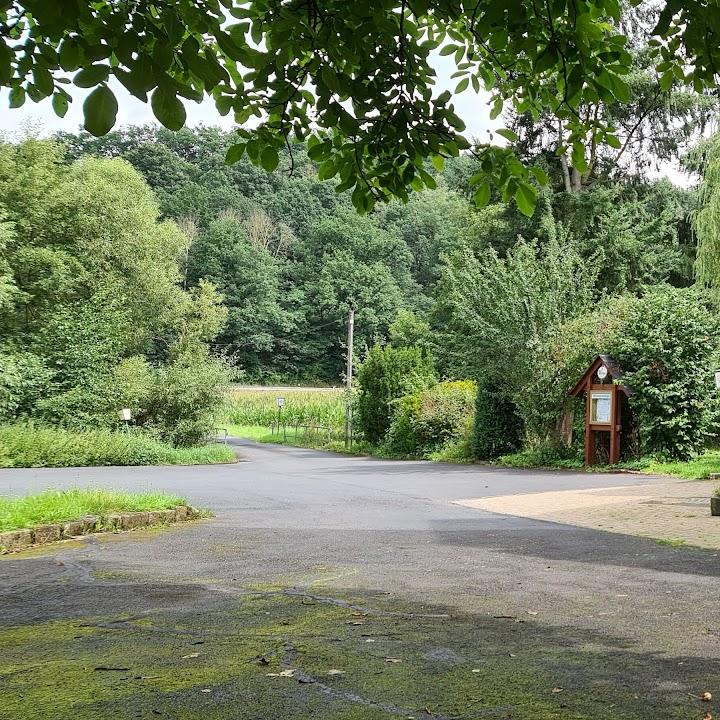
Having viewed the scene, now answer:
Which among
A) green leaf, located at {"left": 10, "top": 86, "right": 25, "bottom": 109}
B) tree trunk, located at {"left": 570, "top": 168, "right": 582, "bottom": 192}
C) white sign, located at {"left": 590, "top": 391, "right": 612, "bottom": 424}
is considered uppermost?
tree trunk, located at {"left": 570, "top": 168, "right": 582, "bottom": 192}

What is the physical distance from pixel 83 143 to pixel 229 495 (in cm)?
6076

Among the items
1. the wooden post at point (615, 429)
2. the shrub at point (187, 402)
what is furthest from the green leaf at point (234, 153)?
the shrub at point (187, 402)

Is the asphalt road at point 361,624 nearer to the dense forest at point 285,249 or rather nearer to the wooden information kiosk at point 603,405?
the wooden information kiosk at point 603,405

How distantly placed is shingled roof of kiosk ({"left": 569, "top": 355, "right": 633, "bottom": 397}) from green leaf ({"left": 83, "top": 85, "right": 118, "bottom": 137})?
66.8ft

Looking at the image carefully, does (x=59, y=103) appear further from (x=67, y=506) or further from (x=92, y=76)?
(x=67, y=506)

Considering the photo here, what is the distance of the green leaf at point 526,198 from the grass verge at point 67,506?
249 inches

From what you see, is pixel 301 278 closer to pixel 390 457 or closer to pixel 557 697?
pixel 390 457

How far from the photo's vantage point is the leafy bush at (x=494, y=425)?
84.7 feet

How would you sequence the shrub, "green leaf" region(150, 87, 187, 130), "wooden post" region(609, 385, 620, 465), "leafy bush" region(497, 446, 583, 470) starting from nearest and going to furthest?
"green leaf" region(150, 87, 187, 130), "wooden post" region(609, 385, 620, 465), "leafy bush" region(497, 446, 583, 470), the shrub

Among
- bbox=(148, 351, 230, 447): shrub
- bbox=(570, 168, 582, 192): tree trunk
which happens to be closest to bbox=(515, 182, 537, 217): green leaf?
bbox=(148, 351, 230, 447): shrub

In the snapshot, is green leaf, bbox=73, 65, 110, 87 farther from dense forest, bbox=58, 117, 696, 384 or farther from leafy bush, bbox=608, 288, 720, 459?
dense forest, bbox=58, 117, 696, 384

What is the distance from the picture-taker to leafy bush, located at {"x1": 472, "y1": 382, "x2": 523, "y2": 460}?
25.8 meters

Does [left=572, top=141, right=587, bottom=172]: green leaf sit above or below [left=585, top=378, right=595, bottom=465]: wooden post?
above

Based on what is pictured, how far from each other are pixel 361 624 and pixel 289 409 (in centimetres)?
4678
